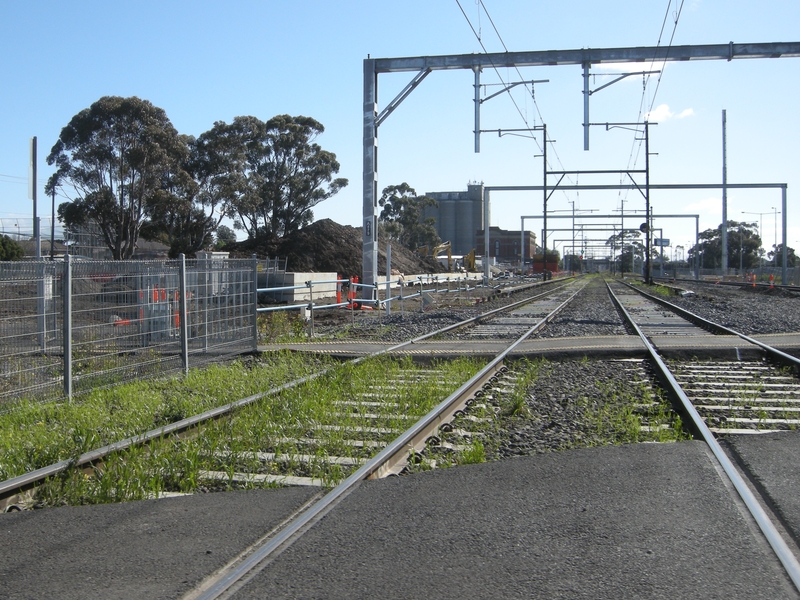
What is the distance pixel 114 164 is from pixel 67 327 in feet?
136

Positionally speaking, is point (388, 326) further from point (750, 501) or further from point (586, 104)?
point (750, 501)

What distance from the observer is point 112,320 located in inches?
377

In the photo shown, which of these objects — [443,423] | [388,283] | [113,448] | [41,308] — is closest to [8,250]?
[388,283]

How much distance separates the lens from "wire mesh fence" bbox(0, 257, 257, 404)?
319 inches

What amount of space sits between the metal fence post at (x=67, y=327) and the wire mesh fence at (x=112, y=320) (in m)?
0.01

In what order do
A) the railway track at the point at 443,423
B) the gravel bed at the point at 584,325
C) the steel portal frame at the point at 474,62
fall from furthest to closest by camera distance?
1. the steel portal frame at the point at 474,62
2. the gravel bed at the point at 584,325
3. the railway track at the point at 443,423

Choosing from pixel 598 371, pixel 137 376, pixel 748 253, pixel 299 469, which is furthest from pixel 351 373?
pixel 748 253

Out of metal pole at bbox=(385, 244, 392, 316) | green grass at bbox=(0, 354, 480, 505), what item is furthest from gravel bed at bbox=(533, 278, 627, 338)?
green grass at bbox=(0, 354, 480, 505)

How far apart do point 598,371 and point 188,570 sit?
8.14 metres

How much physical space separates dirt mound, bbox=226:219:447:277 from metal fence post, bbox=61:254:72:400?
45916 millimetres

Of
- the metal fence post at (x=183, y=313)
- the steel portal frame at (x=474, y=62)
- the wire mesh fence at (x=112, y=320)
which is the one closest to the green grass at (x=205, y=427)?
the metal fence post at (x=183, y=313)

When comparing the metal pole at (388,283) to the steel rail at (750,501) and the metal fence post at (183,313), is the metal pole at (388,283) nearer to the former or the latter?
the metal fence post at (183,313)

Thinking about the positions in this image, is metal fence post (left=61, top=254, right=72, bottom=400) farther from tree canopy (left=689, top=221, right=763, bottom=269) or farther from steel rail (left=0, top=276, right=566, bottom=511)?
tree canopy (left=689, top=221, right=763, bottom=269)

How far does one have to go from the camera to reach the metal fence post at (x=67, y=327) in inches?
325
